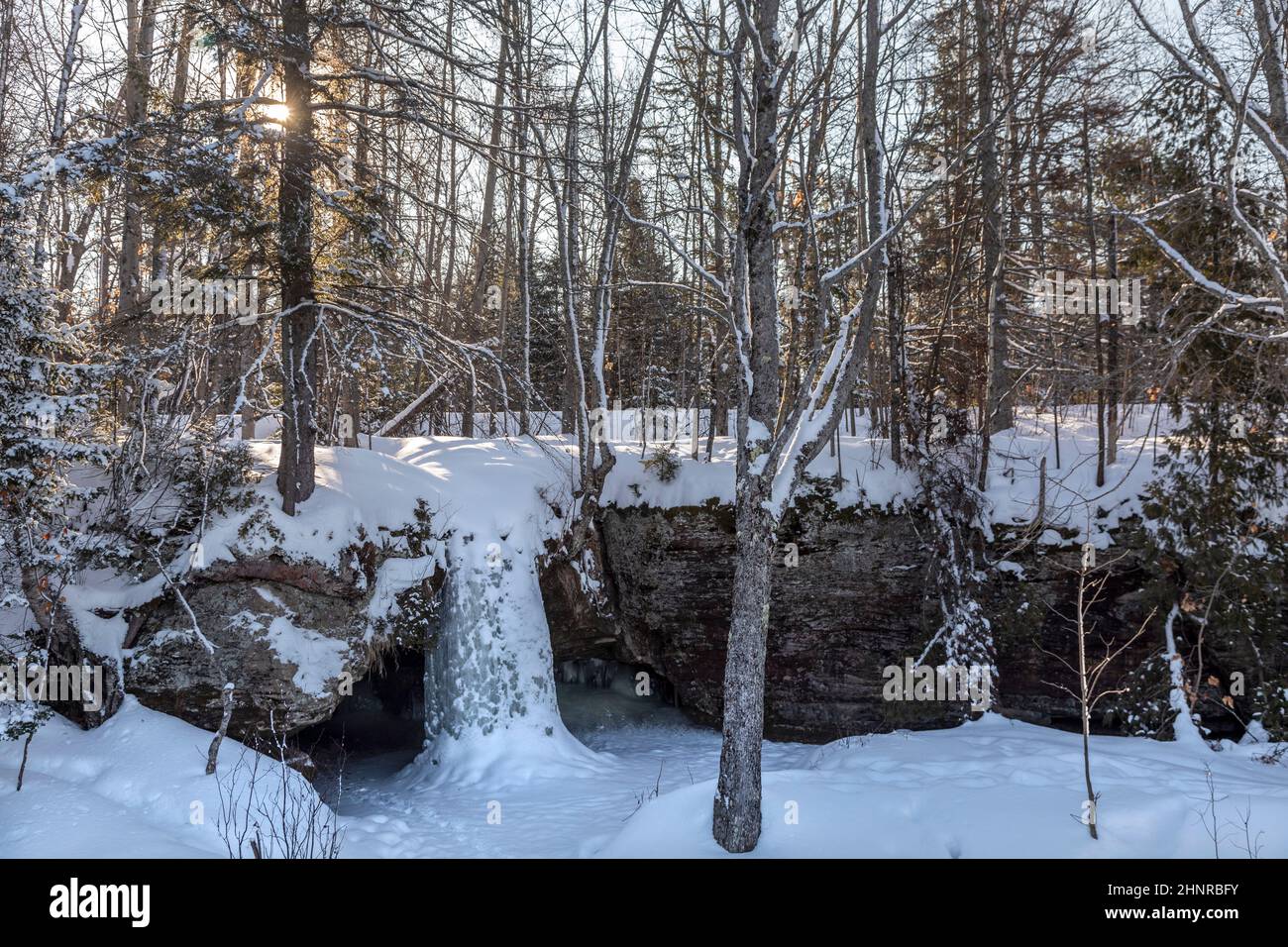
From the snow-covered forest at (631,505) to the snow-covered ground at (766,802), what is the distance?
0.05m

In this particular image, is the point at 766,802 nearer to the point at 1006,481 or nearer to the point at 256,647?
the point at 256,647

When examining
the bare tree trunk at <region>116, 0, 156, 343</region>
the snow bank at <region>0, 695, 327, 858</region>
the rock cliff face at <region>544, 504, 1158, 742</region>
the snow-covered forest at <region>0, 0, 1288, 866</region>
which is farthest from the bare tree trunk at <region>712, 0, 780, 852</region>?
the bare tree trunk at <region>116, 0, 156, 343</region>

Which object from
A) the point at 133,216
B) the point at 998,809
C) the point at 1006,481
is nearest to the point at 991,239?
the point at 1006,481

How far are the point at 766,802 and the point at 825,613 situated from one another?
478 centimetres

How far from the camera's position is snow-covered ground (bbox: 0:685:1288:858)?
587 centimetres

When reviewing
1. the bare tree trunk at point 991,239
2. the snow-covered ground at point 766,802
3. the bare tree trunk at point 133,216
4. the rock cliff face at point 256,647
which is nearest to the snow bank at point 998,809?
the snow-covered ground at point 766,802

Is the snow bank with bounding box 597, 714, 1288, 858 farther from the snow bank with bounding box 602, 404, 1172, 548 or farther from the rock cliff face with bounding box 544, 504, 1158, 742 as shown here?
the snow bank with bounding box 602, 404, 1172, 548

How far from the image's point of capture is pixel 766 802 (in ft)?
21.9

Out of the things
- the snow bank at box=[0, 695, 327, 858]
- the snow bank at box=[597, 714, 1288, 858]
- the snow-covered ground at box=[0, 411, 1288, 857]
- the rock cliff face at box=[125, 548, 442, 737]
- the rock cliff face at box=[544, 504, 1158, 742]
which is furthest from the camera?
the rock cliff face at box=[544, 504, 1158, 742]

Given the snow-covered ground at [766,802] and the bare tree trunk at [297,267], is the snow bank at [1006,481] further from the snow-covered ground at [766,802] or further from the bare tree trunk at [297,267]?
the bare tree trunk at [297,267]

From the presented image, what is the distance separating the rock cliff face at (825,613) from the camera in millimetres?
10367

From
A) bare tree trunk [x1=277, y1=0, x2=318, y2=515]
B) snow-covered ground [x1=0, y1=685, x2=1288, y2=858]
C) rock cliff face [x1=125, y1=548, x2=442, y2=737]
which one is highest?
bare tree trunk [x1=277, y1=0, x2=318, y2=515]

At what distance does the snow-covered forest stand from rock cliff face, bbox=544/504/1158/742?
0.06 metres
